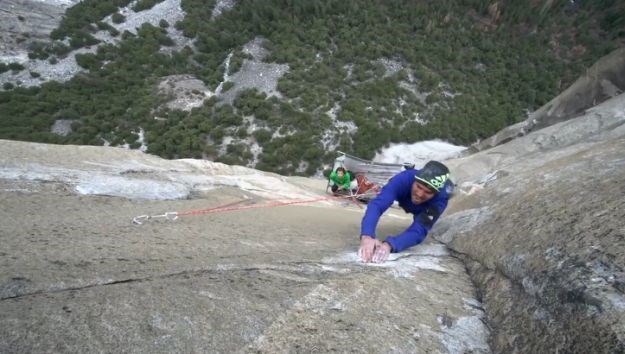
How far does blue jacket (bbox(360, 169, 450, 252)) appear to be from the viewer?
12.0 ft

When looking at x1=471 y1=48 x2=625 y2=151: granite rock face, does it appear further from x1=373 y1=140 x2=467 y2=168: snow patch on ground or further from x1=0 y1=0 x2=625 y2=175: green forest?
x1=0 y1=0 x2=625 y2=175: green forest

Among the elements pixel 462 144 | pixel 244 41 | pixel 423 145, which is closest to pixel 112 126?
pixel 244 41

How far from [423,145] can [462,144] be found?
3.68 metres

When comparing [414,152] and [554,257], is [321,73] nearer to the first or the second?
[414,152]

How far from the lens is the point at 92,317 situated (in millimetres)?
1955

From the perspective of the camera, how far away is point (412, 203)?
172 inches

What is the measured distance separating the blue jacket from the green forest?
20.0 m

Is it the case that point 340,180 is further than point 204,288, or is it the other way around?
point 340,180

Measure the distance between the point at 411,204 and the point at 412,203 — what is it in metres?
0.08

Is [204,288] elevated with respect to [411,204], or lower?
lower

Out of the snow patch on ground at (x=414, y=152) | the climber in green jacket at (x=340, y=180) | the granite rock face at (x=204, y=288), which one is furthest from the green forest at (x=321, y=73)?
the granite rock face at (x=204, y=288)

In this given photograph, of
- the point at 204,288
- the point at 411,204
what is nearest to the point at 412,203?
the point at 411,204

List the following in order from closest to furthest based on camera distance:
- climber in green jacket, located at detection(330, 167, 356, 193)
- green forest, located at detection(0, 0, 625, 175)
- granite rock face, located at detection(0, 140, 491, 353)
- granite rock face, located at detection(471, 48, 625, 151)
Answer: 1. granite rock face, located at detection(0, 140, 491, 353)
2. climber in green jacket, located at detection(330, 167, 356, 193)
3. granite rock face, located at detection(471, 48, 625, 151)
4. green forest, located at detection(0, 0, 625, 175)

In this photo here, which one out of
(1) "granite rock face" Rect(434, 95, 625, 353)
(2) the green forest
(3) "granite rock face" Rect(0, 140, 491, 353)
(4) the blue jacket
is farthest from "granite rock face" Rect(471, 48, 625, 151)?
(3) "granite rock face" Rect(0, 140, 491, 353)
